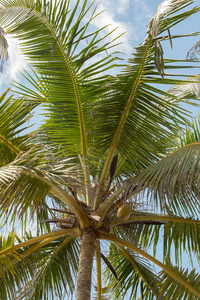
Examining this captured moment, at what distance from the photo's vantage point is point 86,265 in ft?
13.3

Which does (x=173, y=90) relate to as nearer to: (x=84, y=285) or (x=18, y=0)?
(x=18, y=0)

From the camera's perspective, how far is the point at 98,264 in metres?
4.99

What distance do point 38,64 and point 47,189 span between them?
1.94 m

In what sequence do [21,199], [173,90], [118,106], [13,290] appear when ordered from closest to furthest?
1. [21,199]
2. [13,290]
3. [118,106]
4. [173,90]

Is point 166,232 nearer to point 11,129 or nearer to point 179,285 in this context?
point 179,285

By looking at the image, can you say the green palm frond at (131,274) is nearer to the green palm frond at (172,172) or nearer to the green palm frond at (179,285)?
the green palm frond at (179,285)

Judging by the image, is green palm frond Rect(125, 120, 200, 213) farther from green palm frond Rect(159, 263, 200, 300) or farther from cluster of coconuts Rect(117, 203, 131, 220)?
green palm frond Rect(159, 263, 200, 300)

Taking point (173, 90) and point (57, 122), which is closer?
point (57, 122)

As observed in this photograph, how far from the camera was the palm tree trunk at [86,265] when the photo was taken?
3818mm

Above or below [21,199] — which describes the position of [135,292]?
below

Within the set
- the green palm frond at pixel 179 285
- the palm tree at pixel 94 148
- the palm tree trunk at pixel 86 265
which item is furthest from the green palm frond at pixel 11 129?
the green palm frond at pixel 179 285

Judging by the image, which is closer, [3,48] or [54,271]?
[3,48]

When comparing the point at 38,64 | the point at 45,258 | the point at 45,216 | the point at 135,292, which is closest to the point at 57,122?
the point at 38,64

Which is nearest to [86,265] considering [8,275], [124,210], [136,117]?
[124,210]
